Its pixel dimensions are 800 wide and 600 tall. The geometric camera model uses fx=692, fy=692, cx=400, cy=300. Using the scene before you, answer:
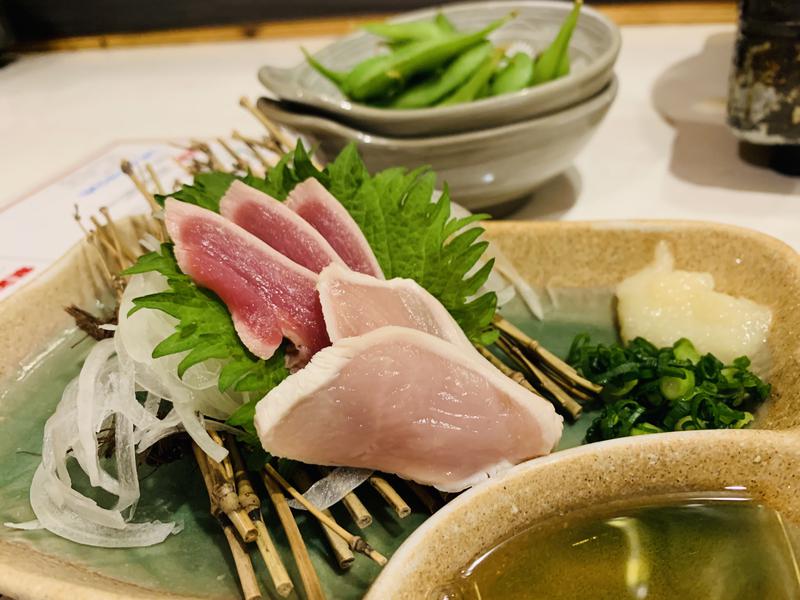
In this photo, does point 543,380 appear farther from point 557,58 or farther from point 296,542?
point 557,58

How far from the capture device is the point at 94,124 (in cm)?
309

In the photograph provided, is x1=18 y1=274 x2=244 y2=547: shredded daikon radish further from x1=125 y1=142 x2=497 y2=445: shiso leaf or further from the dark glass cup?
the dark glass cup

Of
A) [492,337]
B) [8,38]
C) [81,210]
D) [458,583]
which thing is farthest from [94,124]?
[458,583]

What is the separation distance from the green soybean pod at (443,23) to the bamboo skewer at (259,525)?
1564mm

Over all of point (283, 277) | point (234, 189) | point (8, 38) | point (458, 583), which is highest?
point (8, 38)

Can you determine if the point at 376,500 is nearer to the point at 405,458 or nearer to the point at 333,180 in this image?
the point at 405,458

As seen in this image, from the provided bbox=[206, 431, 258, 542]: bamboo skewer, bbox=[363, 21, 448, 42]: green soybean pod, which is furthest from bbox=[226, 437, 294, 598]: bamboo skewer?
bbox=[363, 21, 448, 42]: green soybean pod

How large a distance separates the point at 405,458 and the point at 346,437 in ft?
0.34

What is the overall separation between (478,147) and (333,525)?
3.43 ft

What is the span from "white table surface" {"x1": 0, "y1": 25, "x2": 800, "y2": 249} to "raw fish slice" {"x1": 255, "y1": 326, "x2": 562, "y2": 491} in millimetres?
1060

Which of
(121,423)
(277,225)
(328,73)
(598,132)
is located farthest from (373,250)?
(598,132)

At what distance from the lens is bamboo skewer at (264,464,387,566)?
1.02 meters

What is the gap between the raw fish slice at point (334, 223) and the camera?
53.7 inches

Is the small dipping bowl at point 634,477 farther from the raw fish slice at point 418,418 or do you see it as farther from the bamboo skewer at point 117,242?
the bamboo skewer at point 117,242
